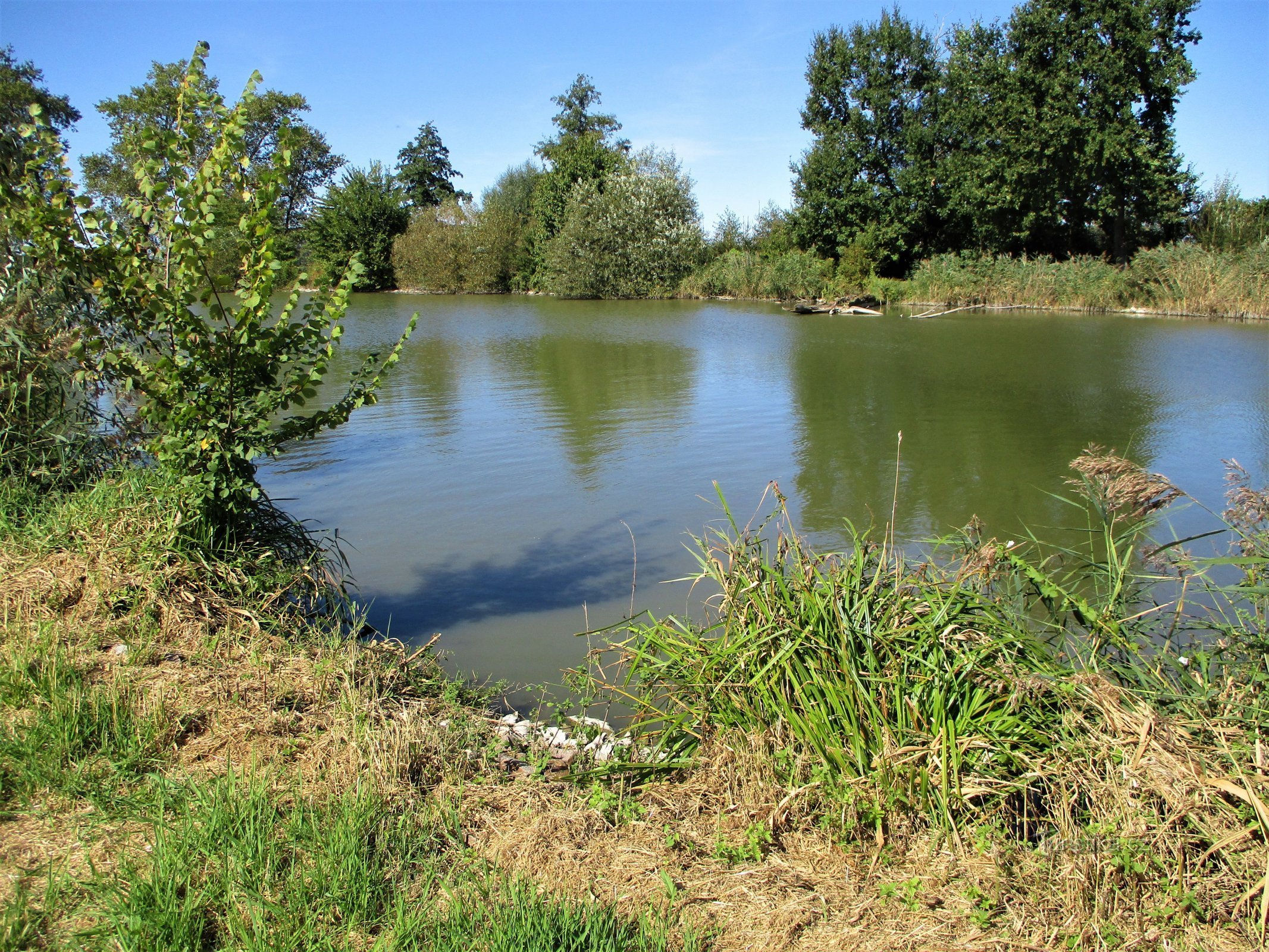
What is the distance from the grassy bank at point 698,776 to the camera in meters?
2.47

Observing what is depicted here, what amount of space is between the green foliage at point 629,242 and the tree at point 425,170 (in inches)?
821

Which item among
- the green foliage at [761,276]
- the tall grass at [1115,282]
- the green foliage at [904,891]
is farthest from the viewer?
the green foliage at [761,276]

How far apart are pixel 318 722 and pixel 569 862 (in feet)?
3.92

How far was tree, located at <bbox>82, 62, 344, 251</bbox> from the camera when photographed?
4535 millimetres

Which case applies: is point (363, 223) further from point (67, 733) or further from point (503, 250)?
point (67, 733)

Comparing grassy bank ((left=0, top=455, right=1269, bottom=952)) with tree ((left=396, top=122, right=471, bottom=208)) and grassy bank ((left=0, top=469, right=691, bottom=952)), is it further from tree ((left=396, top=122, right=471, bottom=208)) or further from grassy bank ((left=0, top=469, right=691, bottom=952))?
tree ((left=396, top=122, right=471, bottom=208))

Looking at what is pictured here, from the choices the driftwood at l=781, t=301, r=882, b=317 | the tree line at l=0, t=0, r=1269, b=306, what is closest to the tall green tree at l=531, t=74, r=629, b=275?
the tree line at l=0, t=0, r=1269, b=306

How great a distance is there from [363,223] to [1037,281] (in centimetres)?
3722

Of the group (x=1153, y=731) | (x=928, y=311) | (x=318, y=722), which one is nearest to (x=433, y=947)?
(x=318, y=722)

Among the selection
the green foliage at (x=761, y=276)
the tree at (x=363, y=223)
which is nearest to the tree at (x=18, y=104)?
the tree at (x=363, y=223)

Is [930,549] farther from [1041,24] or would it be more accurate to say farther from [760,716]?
[1041,24]

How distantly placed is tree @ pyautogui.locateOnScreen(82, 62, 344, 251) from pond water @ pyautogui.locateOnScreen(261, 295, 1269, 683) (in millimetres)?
2699

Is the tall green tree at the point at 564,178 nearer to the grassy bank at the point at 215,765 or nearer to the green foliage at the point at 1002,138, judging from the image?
the green foliage at the point at 1002,138

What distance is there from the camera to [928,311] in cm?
3097
